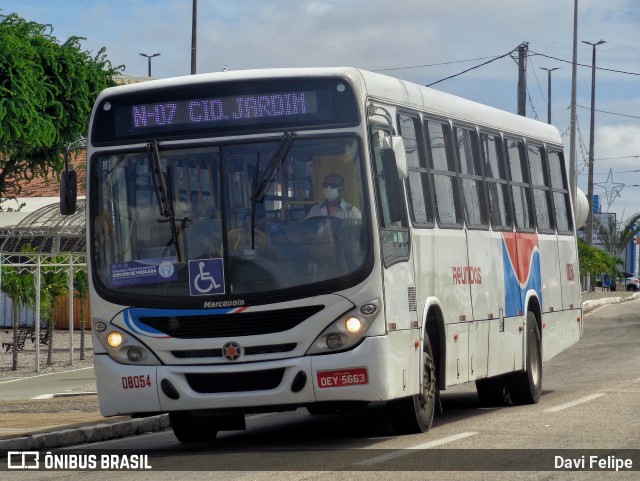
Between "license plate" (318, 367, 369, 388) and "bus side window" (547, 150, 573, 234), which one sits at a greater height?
"bus side window" (547, 150, 573, 234)

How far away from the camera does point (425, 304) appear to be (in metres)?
13.4

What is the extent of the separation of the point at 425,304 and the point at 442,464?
2917 mm

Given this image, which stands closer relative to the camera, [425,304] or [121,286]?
[121,286]

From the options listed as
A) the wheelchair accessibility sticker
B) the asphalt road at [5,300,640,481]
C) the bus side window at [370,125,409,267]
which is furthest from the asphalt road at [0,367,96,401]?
the bus side window at [370,125,409,267]

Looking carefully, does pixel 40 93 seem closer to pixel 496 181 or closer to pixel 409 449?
pixel 496 181

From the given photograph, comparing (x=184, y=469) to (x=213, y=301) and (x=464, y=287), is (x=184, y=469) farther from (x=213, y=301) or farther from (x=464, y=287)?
(x=464, y=287)

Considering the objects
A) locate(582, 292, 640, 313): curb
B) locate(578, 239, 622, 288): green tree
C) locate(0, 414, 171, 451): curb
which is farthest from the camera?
locate(578, 239, 622, 288): green tree

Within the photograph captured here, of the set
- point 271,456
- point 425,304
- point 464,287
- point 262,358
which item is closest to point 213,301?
point 262,358

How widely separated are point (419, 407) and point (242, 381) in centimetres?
197

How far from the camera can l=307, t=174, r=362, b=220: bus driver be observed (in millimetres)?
12078

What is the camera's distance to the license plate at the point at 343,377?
11.9m

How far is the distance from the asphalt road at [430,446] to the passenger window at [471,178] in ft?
6.92

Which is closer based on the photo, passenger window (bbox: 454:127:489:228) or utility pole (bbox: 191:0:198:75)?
passenger window (bbox: 454:127:489:228)

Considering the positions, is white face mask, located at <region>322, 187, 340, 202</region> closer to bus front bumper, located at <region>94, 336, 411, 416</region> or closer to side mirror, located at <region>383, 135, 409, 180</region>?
side mirror, located at <region>383, 135, 409, 180</region>
